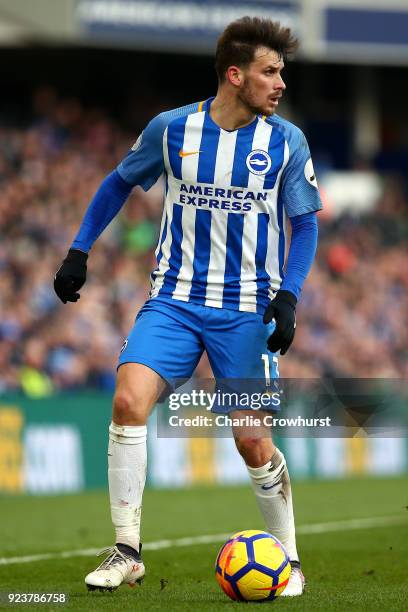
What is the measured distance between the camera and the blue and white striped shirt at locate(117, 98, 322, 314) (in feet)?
19.6

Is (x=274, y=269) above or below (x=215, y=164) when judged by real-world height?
below

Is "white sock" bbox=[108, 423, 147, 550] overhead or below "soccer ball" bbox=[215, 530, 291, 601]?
overhead

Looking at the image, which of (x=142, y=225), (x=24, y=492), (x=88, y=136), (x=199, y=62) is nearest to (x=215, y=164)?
(x=24, y=492)

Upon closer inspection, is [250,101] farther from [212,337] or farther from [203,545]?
[203,545]

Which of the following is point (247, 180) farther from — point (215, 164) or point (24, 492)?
point (24, 492)

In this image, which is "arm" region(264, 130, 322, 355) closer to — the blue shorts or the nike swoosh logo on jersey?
the blue shorts

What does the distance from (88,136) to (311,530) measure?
1233cm

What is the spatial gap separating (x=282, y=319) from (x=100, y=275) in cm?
1296

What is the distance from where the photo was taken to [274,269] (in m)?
6.10

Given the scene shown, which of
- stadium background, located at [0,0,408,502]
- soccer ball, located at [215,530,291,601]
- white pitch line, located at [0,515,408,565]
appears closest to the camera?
soccer ball, located at [215,530,291,601]

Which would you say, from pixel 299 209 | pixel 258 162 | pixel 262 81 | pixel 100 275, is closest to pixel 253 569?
pixel 299 209

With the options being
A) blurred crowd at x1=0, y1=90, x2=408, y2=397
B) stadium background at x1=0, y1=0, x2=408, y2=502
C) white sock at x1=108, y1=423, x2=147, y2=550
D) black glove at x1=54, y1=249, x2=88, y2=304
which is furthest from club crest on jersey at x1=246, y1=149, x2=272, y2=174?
blurred crowd at x1=0, y1=90, x2=408, y2=397

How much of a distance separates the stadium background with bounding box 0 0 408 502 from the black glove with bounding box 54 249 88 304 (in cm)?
840

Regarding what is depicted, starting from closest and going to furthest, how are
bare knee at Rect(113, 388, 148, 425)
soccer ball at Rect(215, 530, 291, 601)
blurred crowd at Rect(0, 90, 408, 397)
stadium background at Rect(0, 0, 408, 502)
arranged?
1. soccer ball at Rect(215, 530, 291, 601)
2. bare knee at Rect(113, 388, 148, 425)
3. stadium background at Rect(0, 0, 408, 502)
4. blurred crowd at Rect(0, 90, 408, 397)
